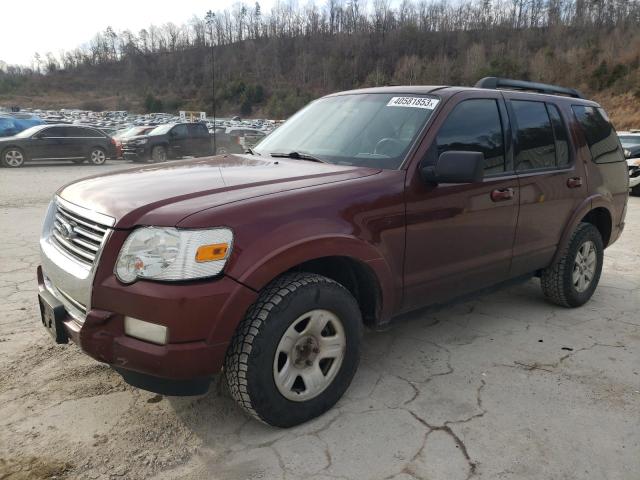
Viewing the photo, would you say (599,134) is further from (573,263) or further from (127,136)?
(127,136)

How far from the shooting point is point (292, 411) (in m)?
2.63

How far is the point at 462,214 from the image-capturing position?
331 cm

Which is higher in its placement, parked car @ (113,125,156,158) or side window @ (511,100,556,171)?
side window @ (511,100,556,171)

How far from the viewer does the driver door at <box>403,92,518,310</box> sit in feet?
10.2

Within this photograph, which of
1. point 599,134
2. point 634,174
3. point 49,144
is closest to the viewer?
point 599,134

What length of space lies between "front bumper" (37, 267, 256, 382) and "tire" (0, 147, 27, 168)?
17.0 metres

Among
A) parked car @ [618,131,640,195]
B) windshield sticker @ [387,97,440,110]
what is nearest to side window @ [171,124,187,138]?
parked car @ [618,131,640,195]

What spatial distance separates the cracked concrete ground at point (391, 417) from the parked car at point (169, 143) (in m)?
16.0

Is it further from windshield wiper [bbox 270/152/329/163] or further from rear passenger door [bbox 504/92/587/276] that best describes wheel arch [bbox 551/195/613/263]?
windshield wiper [bbox 270/152/329/163]

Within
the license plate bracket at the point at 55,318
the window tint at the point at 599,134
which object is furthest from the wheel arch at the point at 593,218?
the license plate bracket at the point at 55,318

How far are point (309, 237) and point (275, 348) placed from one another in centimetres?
56

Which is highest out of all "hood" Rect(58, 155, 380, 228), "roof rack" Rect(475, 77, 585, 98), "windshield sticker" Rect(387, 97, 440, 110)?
"roof rack" Rect(475, 77, 585, 98)

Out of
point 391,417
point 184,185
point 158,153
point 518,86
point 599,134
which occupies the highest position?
point 518,86

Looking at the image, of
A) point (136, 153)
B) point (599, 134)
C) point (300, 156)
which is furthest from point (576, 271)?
point (136, 153)
